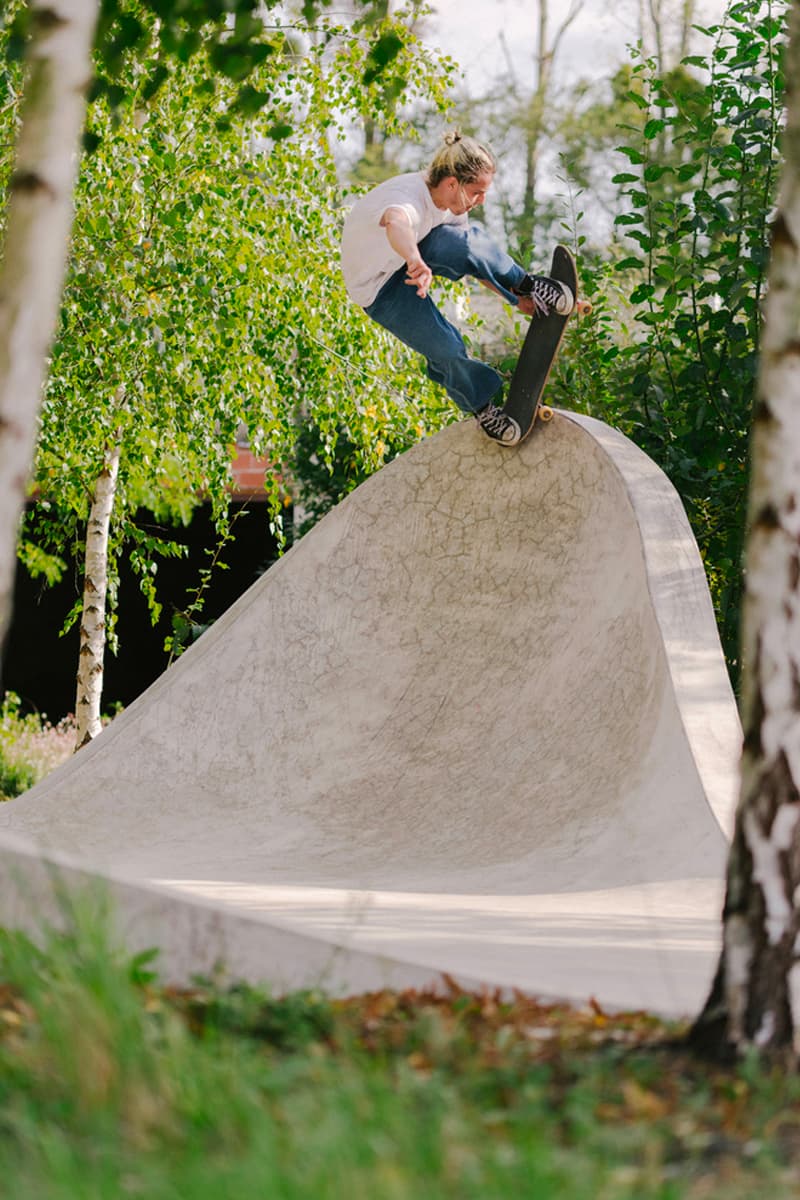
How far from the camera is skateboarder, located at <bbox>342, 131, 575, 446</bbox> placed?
227 inches

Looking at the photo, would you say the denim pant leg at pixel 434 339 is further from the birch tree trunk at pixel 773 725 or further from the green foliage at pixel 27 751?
the green foliage at pixel 27 751

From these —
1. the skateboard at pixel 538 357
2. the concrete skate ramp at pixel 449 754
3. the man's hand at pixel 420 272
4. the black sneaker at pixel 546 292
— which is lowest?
the concrete skate ramp at pixel 449 754

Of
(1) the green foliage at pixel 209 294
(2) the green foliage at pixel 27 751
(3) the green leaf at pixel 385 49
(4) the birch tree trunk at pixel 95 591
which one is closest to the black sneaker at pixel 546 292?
(1) the green foliage at pixel 209 294

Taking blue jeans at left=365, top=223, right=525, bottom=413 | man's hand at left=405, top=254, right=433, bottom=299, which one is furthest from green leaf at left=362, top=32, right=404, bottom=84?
blue jeans at left=365, top=223, right=525, bottom=413

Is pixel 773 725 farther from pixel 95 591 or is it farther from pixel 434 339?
pixel 95 591

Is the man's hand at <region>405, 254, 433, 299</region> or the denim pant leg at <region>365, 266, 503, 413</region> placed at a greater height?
the man's hand at <region>405, 254, 433, 299</region>

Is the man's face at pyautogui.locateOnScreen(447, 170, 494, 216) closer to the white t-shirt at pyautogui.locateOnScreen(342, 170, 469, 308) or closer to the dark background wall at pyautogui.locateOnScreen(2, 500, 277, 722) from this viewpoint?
the white t-shirt at pyautogui.locateOnScreen(342, 170, 469, 308)

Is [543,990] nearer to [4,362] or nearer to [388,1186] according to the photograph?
[388,1186]

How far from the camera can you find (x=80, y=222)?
7.21 metres

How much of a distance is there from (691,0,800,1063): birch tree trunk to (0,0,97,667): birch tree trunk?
1.29m

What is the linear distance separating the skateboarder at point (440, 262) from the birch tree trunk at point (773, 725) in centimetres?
309

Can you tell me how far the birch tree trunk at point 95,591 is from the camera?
840 cm

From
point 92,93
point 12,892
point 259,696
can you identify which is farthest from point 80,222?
point 12,892

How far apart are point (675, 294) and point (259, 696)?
3186 millimetres
